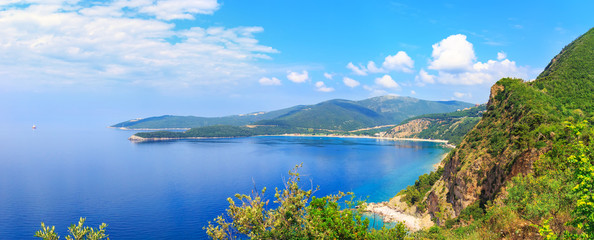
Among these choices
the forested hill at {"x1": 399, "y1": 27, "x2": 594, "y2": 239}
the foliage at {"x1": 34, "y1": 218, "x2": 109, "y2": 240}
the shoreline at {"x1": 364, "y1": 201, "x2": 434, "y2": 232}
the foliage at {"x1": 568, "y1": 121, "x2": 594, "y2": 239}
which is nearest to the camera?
the foliage at {"x1": 568, "y1": 121, "x2": 594, "y2": 239}

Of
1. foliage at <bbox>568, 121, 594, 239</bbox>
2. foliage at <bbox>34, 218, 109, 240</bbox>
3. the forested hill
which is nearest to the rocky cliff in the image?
the forested hill

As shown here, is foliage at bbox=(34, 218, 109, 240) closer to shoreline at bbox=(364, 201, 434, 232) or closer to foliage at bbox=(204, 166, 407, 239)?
foliage at bbox=(204, 166, 407, 239)

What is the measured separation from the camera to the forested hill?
64.2 ft

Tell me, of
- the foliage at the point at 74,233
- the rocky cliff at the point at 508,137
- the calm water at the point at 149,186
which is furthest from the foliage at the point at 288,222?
the rocky cliff at the point at 508,137

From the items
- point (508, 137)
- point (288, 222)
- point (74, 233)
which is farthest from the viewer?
point (508, 137)

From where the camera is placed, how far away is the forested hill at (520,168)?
19578 millimetres

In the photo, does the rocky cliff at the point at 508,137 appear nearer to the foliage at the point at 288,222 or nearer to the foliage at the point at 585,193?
the foliage at the point at 288,222

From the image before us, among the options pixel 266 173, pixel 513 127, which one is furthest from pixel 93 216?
pixel 513 127

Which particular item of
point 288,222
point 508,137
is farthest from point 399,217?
A: point 288,222

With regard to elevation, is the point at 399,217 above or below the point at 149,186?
below

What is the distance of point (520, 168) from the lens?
152 feet

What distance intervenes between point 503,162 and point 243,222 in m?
51.8

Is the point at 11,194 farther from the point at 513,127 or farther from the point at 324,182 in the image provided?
the point at 513,127

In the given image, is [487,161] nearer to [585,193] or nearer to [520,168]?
[520,168]
